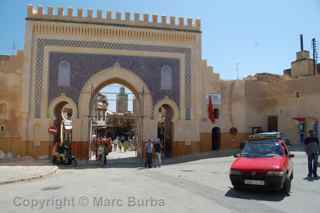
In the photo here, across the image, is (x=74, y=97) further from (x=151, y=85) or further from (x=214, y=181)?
(x=214, y=181)

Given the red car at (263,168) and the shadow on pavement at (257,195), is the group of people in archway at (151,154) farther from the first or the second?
the shadow on pavement at (257,195)

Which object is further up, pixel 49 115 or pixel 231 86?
pixel 231 86

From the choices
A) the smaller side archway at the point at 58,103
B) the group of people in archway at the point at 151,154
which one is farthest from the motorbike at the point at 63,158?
the group of people in archway at the point at 151,154

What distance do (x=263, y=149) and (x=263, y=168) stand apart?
4.35ft

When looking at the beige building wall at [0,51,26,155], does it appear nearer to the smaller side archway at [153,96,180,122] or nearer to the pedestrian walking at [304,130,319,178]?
the smaller side archway at [153,96,180,122]

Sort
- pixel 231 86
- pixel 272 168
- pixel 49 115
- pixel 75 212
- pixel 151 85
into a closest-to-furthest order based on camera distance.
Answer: pixel 75 212
pixel 272 168
pixel 49 115
pixel 151 85
pixel 231 86

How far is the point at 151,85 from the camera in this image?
2356 centimetres

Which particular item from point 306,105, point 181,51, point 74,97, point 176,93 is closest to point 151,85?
point 176,93

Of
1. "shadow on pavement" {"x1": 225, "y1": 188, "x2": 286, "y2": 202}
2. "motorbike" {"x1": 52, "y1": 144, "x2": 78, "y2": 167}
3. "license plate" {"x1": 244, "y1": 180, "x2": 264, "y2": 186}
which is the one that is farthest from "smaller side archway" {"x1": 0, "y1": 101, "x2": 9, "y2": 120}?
"license plate" {"x1": 244, "y1": 180, "x2": 264, "y2": 186}

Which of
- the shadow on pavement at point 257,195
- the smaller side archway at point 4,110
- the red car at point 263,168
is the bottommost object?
the shadow on pavement at point 257,195

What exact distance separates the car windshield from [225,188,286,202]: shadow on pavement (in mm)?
1099

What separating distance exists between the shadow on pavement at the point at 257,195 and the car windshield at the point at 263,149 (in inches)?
43.3

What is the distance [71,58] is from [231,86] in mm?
11922

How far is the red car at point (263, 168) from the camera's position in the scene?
888 cm
